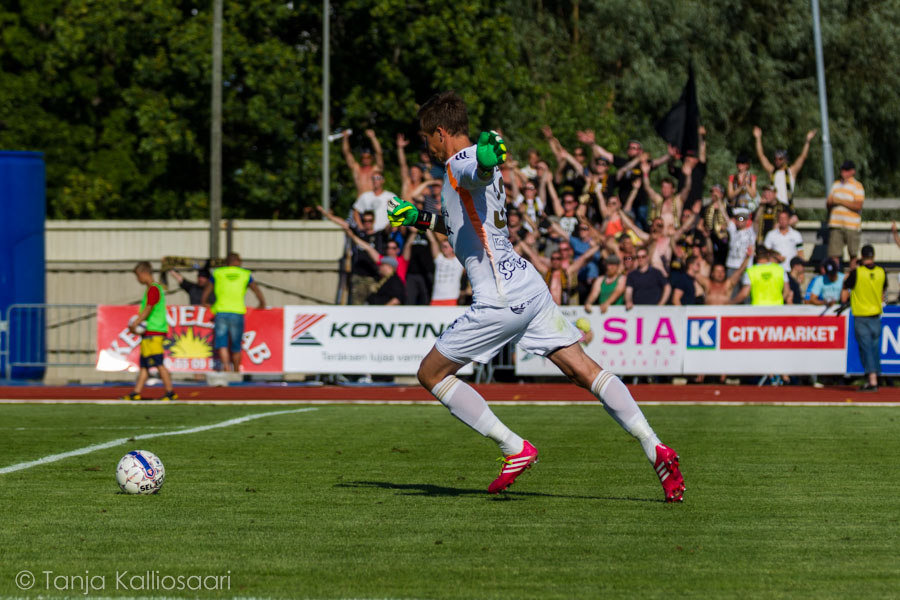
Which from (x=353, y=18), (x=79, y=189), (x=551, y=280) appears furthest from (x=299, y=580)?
(x=79, y=189)

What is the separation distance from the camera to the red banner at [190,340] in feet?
71.0

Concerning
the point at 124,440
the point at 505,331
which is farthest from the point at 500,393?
the point at 505,331

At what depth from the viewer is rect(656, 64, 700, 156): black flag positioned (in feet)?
82.1

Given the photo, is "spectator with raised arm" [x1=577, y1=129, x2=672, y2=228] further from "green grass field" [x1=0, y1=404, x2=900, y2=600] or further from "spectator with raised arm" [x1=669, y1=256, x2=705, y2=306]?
"green grass field" [x1=0, y1=404, x2=900, y2=600]

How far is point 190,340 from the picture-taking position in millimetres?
22172

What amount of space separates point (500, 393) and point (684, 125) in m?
8.01

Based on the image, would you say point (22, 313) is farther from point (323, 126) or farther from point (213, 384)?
point (323, 126)

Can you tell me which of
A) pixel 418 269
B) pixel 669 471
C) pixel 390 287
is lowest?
pixel 669 471

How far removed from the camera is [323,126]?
36.1m

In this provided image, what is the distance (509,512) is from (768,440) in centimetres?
532

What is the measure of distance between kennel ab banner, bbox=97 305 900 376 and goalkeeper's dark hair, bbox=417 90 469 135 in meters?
12.6

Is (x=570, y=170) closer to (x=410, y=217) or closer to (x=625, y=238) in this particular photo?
(x=625, y=238)

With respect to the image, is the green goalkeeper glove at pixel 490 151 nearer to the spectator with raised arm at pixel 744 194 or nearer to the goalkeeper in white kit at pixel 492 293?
the goalkeeper in white kit at pixel 492 293

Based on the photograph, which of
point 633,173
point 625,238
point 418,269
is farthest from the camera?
point 633,173
